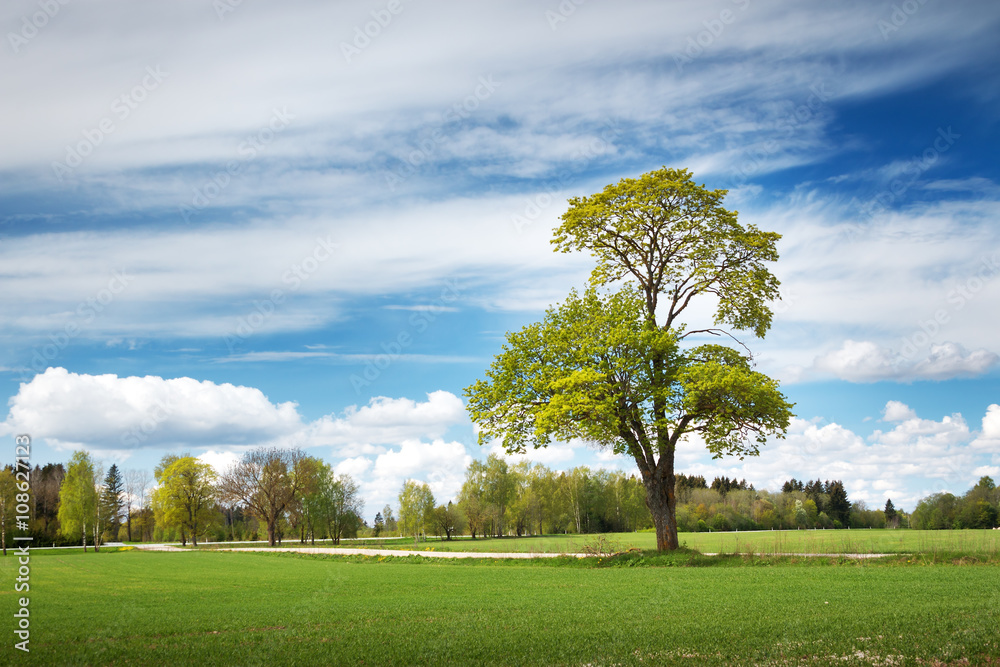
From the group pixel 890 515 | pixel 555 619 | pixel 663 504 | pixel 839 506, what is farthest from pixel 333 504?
pixel 890 515

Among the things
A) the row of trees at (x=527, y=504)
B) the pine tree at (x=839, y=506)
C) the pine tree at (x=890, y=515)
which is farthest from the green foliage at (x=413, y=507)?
the pine tree at (x=890, y=515)

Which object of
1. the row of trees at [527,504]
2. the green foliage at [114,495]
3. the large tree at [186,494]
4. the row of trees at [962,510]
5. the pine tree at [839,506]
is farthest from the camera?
the pine tree at [839,506]

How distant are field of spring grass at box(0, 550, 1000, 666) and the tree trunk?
5807mm

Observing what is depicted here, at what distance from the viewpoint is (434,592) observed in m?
19.9

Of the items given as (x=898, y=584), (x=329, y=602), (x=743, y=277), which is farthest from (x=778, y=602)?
(x=743, y=277)

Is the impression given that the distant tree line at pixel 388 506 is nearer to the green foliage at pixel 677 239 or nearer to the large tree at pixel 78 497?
the large tree at pixel 78 497

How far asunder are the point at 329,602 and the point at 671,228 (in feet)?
71.7

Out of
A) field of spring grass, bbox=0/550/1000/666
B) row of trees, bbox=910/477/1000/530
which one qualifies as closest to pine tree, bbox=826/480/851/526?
row of trees, bbox=910/477/1000/530

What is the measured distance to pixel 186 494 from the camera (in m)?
79.6

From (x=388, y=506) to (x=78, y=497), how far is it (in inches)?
1683

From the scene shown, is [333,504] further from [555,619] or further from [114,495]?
[555,619]

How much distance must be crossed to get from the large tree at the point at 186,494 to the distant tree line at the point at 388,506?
0.12m

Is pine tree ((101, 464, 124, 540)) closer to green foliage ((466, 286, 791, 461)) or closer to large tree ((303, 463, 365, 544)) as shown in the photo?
large tree ((303, 463, 365, 544))

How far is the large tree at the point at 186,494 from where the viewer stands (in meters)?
79.4
